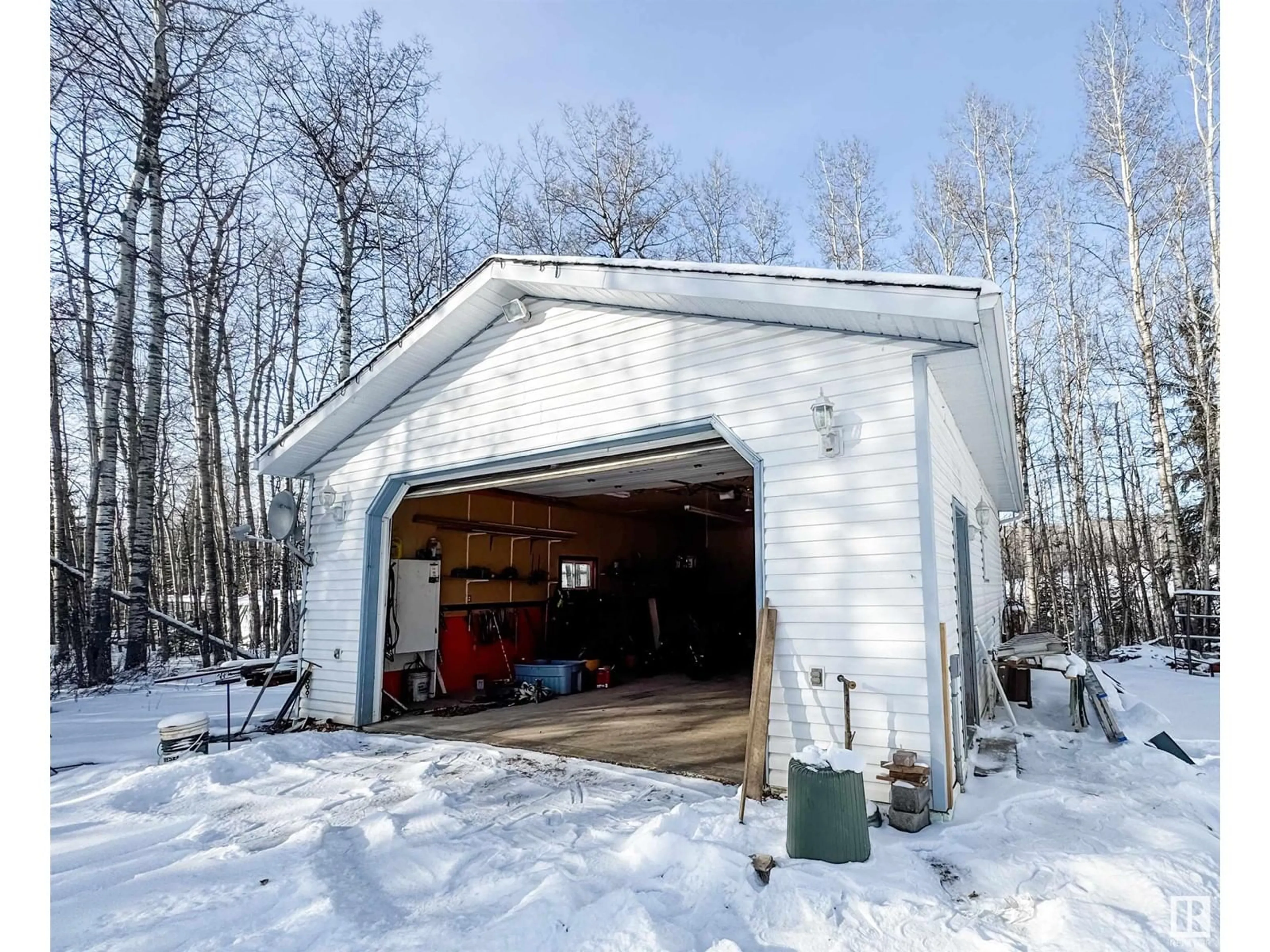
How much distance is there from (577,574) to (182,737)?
704cm

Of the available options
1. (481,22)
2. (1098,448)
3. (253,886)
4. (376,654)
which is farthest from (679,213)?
(253,886)

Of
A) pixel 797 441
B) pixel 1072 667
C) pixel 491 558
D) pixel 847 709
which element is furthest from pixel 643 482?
pixel 847 709

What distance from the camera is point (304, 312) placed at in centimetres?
1720

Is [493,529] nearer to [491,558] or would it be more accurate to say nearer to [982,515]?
[491,558]

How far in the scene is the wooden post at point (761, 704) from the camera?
14.7 ft

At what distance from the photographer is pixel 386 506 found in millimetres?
7844

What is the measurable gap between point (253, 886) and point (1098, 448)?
791 inches

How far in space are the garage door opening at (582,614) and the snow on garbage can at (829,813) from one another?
1489 millimetres

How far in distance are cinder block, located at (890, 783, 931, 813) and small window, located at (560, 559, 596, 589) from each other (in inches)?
329

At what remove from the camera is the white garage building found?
446 centimetres

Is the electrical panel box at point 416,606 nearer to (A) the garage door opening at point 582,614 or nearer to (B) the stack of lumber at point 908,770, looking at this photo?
(A) the garage door opening at point 582,614

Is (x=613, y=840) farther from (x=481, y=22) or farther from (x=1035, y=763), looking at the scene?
(x=481, y=22)

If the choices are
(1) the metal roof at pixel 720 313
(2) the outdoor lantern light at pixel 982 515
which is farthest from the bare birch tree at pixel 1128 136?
(1) the metal roof at pixel 720 313

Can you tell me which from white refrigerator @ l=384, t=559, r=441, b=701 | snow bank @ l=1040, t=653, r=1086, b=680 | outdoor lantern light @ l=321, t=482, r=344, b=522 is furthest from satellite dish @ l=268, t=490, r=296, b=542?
snow bank @ l=1040, t=653, r=1086, b=680
